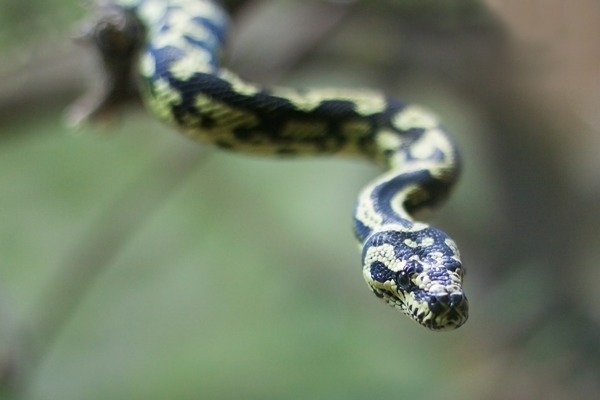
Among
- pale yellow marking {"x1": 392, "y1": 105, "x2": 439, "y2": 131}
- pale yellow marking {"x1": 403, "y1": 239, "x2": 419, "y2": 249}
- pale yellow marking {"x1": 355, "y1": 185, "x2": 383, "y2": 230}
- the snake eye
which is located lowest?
the snake eye

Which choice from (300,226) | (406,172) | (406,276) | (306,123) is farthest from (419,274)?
(300,226)

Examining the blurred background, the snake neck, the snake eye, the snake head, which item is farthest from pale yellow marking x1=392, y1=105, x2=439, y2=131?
the snake eye

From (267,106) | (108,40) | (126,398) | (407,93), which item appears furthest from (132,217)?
(267,106)

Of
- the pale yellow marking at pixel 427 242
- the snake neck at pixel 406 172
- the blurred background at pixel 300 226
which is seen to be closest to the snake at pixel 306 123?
the snake neck at pixel 406 172

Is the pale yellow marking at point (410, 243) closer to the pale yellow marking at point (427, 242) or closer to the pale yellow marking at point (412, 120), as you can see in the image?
the pale yellow marking at point (427, 242)

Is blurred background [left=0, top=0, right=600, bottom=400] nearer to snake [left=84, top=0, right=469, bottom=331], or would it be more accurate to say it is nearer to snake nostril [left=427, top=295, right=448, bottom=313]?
snake [left=84, top=0, right=469, bottom=331]

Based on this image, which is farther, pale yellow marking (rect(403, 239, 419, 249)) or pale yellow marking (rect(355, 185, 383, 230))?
pale yellow marking (rect(355, 185, 383, 230))
